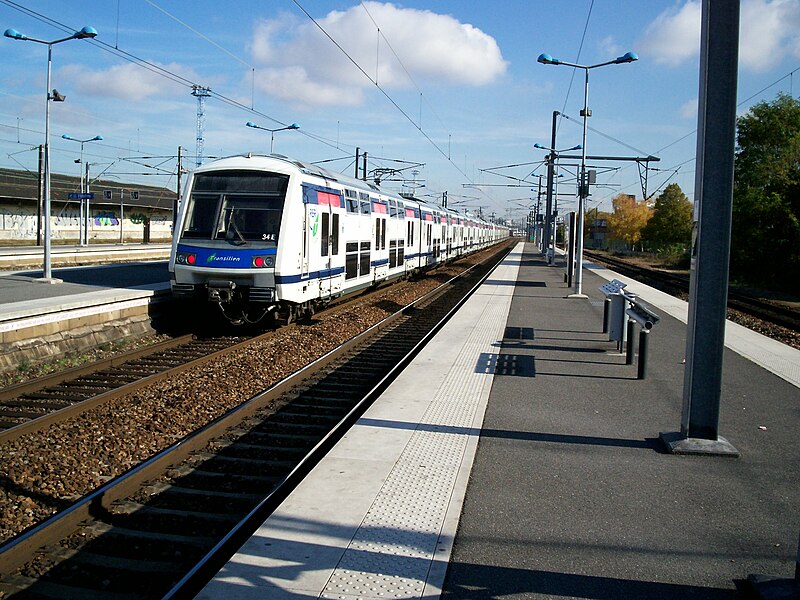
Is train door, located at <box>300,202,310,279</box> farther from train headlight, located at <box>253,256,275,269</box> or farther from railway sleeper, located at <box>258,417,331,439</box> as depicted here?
railway sleeper, located at <box>258,417,331,439</box>

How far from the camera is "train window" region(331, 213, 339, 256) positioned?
49.8 ft

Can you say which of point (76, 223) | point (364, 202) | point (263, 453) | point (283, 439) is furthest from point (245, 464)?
point (76, 223)

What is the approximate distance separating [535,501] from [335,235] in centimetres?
1098

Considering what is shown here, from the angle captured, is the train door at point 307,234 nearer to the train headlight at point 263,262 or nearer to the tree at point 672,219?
the train headlight at point 263,262

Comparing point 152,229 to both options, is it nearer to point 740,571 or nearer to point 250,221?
point 250,221

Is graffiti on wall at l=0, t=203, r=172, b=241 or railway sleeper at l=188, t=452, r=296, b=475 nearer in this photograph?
railway sleeper at l=188, t=452, r=296, b=475

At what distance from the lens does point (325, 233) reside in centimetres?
1453

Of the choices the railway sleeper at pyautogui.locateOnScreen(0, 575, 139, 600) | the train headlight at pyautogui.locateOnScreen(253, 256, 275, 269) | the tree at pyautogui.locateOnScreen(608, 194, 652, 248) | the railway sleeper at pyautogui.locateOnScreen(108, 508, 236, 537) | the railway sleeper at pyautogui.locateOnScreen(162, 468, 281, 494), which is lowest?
the railway sleeper at pyautogui.locateOnScreen(0, 575, 139, 600)

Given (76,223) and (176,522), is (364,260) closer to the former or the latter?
(176,522)

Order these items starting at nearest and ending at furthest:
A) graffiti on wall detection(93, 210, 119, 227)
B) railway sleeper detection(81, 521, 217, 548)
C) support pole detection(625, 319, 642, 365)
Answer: railway sleeper detection(81, 521, 217, 548) < support pole detection(625, 319, 642, 365) < graffiti on wall detection(93, 210, 119, 227)

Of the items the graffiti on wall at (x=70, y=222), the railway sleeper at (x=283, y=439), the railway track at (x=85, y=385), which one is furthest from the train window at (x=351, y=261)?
the graffiti on wall at (x=70, y=222)

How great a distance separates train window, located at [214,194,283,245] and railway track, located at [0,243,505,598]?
4.20m

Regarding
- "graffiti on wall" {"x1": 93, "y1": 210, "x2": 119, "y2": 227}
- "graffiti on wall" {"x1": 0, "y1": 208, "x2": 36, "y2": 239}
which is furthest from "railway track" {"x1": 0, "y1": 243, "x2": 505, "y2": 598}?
"graffiti on wall" {"x1": 93, "y1": 210, "x2": 119, "y2": 227}

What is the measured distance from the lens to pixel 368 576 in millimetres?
3918
